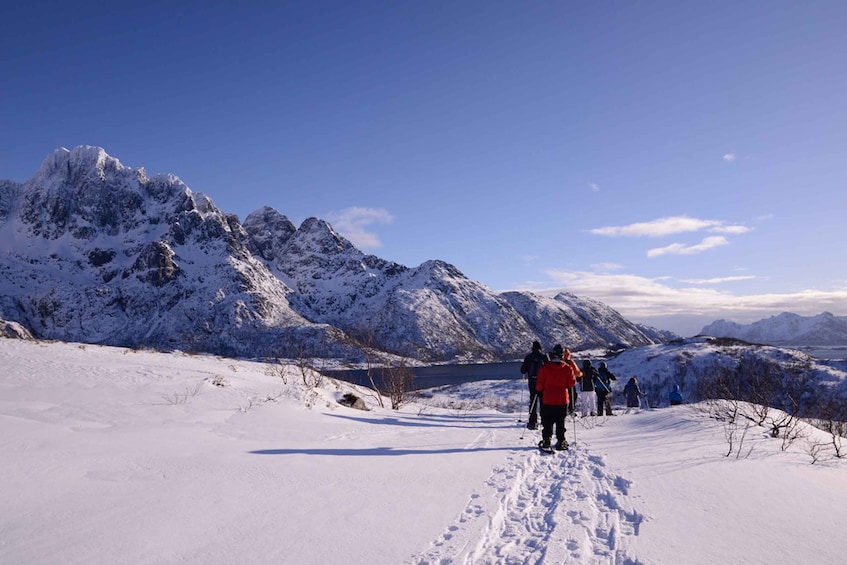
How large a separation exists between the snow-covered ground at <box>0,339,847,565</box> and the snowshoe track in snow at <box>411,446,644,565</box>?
0.03 metres

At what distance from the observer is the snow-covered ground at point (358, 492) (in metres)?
4.04

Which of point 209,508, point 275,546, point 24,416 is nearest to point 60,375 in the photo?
point 24,416

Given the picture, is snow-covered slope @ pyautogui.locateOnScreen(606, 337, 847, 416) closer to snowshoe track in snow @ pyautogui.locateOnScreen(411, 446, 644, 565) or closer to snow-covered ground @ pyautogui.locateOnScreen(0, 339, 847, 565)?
snow-covered ground @ pyautogui.locateOnScreen(0, 339, 847, 565)

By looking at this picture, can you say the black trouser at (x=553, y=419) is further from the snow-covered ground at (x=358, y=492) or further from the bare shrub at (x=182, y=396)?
the bare shrub at (x=182, y=396)

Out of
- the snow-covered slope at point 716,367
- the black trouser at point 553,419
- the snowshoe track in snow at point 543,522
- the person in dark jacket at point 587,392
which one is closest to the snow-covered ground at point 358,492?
the snowshoe track in snow at point 543,522

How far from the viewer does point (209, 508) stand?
4.86m

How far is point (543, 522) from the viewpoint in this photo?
505 centimetres

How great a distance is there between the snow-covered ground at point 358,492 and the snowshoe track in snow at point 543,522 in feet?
0.09

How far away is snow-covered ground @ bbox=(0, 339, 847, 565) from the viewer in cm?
404

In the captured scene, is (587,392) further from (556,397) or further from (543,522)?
(543,522)

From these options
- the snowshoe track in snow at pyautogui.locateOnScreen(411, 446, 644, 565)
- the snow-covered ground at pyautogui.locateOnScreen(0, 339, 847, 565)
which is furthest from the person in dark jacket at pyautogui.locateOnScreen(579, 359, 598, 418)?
the snowshoe track in snow at pyautogui.locateOnScreen(411, 446, 644, 565)

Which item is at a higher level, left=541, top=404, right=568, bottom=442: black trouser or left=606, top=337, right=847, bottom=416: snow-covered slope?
left=541, top=404, right=568, bottom=442: black trouser

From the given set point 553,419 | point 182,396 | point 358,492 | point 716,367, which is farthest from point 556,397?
point 716,367

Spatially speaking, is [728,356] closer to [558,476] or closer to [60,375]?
[558,476]
